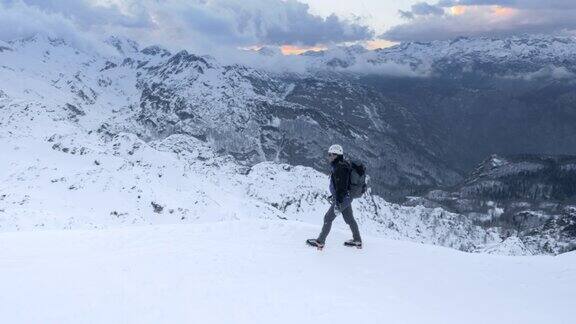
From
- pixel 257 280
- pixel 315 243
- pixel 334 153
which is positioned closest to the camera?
pixel 257 280

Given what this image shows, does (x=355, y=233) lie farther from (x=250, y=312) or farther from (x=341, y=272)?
(x=250, y=312)

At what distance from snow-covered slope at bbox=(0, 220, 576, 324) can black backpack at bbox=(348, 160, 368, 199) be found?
221 centimetres

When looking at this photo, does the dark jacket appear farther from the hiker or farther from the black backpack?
the black backpack

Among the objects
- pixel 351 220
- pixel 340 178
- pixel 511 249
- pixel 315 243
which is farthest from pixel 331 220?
pixel 511 249

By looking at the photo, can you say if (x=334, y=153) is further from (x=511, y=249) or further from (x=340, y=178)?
(x=511, y=249)

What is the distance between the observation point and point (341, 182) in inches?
635

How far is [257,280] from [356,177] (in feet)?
15.2

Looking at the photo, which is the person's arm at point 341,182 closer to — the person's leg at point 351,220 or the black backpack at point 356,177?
the black backpack at point 356,177

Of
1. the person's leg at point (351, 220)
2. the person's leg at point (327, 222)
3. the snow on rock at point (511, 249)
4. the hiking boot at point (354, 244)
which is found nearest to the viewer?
the person's leg at point (327, 222)

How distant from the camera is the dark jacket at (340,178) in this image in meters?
15.9

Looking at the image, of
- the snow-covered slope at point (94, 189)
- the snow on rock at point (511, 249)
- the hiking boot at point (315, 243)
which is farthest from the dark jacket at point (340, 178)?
the snow on rock at point (511, 249)

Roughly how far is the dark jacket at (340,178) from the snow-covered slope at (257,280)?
2.04 metres

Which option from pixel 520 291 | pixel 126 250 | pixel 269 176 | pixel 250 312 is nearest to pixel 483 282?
pixel 520 291

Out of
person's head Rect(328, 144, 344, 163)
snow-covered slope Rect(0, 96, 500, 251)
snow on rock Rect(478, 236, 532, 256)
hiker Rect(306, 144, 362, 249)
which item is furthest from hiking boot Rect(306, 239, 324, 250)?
snow on rock Rect(478, 236, 532, 256)
